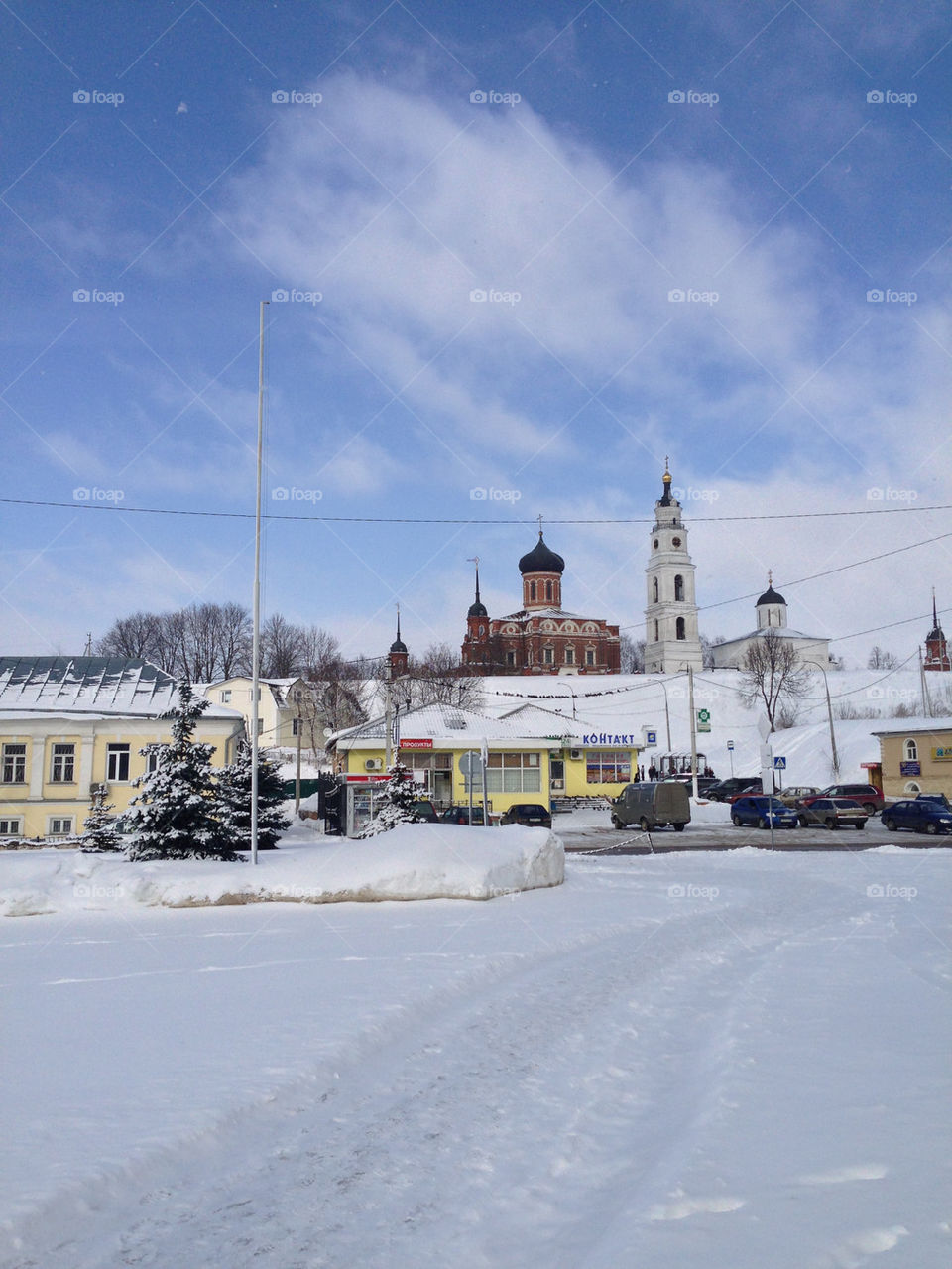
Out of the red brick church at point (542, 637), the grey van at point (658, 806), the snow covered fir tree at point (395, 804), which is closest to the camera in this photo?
the snow covered fir tree at point (395, 804)

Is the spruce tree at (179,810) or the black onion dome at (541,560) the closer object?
the spruce tree at (179,810)

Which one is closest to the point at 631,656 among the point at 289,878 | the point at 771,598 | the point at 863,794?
the point at 771,598

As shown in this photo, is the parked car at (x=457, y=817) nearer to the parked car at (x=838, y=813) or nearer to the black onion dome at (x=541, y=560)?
the parked car at (x=838, y=813)

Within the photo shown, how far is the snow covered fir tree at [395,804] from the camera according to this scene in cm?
2388

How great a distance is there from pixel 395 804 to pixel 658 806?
15.3 meters

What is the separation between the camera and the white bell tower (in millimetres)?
110812

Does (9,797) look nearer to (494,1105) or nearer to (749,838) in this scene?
(749,838)

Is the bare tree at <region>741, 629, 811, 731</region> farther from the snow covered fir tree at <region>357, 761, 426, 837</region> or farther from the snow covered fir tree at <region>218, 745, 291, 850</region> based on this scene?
the snow covered fir tree at <region>357, 761, 426, 837</region>

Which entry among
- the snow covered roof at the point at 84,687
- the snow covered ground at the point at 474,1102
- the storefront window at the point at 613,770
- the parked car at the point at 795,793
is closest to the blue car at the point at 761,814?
the parked car at the point at 795,793

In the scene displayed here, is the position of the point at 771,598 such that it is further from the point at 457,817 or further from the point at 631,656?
the point at 457,817

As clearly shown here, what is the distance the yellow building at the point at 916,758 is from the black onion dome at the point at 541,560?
207 ft

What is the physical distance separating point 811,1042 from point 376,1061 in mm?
3063

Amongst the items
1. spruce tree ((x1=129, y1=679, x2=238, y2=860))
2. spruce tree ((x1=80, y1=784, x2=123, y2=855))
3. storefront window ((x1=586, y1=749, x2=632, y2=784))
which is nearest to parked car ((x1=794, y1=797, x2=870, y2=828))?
storefront window ((x1=586, y1=749, x2=632, y2=784))

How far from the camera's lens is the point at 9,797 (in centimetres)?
3394
